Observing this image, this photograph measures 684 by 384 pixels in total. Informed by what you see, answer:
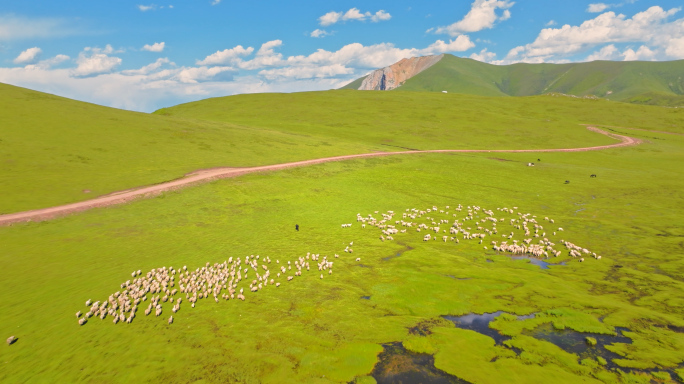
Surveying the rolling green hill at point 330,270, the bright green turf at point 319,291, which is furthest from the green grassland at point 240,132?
the bright green turf at point 319,291

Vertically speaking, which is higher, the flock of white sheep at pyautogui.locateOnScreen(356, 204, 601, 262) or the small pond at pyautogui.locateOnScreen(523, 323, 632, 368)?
the flock of white sheep at pyautogui.locateOnScreen(356, 204, 601, 262)

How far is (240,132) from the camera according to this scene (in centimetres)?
8594

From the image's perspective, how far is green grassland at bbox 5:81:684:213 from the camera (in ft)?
160

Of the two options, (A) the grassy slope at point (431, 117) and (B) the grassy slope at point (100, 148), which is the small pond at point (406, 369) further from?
(A) the grassy slope at point (431, 117)

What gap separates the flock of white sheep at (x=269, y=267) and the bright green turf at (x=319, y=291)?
859mm

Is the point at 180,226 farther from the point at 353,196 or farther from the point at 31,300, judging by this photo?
the point at 353,196

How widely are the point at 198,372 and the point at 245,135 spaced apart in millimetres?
73006

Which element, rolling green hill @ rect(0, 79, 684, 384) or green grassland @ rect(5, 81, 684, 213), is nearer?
rolling green hill @ rect(0, 79, 684, 384)

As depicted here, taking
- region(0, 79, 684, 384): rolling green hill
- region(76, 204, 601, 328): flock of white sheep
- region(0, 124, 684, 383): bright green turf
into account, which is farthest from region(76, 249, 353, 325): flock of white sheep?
region(0, 124, 684, 383): bright green turf

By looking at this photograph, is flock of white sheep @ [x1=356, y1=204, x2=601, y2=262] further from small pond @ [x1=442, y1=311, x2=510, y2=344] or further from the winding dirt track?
the winding dirt track

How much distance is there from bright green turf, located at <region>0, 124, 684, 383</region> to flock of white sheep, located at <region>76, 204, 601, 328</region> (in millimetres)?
859

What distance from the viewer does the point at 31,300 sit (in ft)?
72.9

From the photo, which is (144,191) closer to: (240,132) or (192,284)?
(192,284)

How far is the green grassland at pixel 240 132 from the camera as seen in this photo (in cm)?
4886
